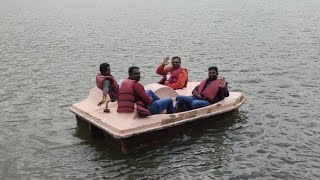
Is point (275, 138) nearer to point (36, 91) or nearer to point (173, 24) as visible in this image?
point (36, 91)

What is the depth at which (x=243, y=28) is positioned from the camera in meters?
33.7

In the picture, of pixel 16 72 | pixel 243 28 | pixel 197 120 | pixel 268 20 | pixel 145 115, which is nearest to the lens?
pixel 145 115

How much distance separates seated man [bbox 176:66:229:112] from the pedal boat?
0.24 metres

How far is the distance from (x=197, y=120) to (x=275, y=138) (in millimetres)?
2351

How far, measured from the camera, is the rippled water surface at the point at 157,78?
37.0 feet

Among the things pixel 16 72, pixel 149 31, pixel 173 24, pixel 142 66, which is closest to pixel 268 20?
pixel 173 24

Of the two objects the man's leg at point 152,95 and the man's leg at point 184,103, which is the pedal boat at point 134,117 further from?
the man's leg at point 184,103

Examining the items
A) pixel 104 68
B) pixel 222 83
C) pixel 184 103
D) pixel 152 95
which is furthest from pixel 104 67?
pixel 222 83

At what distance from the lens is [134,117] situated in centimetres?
1159

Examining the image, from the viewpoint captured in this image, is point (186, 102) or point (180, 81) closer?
point (186, 102)

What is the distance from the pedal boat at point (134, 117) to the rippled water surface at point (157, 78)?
59cm

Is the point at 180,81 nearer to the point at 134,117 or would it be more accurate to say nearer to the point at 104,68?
the point at 104,68

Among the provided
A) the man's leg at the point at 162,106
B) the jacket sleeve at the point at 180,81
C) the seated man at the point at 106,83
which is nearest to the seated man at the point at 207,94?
the man's leg at the point at 162,106

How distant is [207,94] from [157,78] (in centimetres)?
682
